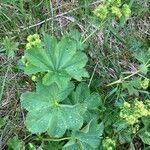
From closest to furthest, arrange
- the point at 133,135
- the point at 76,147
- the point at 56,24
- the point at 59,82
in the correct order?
1. the point at 59,82
2. the point at 76,147
3. the point at 133,135
4. the point at 56,24

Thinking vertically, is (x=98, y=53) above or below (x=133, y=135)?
above

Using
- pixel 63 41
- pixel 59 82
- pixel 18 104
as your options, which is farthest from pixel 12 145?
pixel 63 41

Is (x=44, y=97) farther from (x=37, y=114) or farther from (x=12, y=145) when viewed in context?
(x=12, y=145)

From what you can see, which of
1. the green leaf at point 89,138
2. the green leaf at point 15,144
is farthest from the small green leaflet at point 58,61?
the green leaf at point 15,144

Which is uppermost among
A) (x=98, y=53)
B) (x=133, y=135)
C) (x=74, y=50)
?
(x=74, y=50)

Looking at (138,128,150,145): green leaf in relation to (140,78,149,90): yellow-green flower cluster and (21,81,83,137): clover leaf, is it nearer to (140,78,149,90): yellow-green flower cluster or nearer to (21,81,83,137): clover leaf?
(140,78,149,90): yellow-green flower cluster

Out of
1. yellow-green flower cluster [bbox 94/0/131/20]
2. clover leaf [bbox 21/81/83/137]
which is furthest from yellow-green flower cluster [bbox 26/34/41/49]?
yellow-green flower cluster [bbox 94/0/131/20]

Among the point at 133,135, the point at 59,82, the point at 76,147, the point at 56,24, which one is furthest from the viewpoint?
the point at 56,24

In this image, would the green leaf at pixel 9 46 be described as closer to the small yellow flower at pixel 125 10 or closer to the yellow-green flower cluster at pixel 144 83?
the small yellow flower at pixel 125 10
